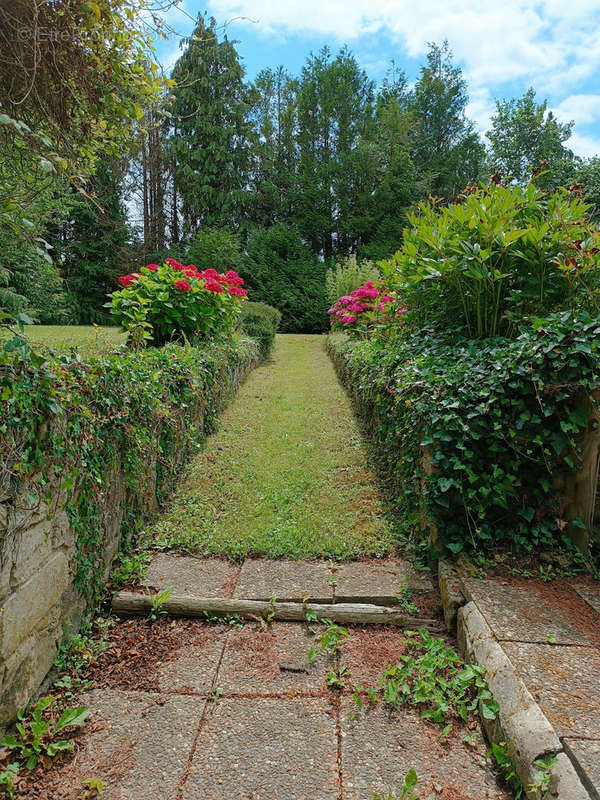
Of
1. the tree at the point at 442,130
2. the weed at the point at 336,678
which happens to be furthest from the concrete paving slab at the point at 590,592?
the tree at the point at 442,130

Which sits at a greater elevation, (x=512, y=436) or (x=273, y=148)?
(x=273, y=148)

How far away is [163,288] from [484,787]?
4.93 metres

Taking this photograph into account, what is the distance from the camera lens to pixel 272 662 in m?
2.02

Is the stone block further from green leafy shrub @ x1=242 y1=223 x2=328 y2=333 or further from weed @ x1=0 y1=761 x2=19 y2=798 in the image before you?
green leafy shrub @ x1=242 y1=223 x2=328 y2=333

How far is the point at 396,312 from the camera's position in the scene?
4.93 meters

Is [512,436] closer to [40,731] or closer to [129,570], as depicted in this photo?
[129,570]

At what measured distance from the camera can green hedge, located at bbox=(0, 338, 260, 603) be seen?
Result: 64.1 inches

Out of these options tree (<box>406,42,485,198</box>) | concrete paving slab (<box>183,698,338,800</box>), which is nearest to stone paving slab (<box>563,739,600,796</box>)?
concrete paving slab (<box>183,698,338,800</box>)

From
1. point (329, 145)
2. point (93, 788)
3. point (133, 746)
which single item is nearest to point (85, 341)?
Answer: point (133, 746)

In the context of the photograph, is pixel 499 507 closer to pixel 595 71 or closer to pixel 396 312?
pixel 396 312

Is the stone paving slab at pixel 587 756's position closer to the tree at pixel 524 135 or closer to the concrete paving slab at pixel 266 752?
the concrete paving slab at pixel 266 752

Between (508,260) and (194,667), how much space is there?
3095 mm

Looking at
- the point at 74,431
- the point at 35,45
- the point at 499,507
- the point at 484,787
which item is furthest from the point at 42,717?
the point at 35,45

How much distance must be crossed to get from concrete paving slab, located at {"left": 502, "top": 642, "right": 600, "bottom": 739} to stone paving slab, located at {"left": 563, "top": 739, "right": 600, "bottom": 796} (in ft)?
0.10
